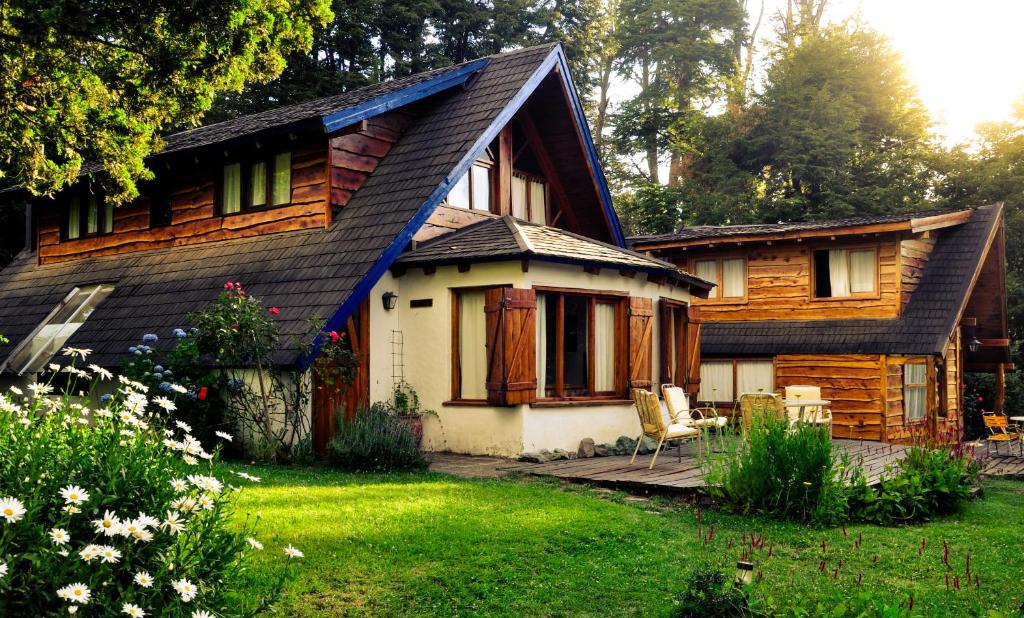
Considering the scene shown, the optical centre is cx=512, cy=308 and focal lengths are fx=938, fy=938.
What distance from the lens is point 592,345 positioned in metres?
13.3

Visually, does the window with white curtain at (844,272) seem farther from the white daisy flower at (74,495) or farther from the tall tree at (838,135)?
the white daisy flower at (74,495)

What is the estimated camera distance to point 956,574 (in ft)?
21.1

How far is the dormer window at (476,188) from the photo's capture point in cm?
1452

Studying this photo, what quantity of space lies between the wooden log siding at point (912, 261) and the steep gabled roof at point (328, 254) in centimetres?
774

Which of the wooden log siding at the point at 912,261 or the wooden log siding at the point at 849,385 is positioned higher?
the wooden log siding at the point at 912,261

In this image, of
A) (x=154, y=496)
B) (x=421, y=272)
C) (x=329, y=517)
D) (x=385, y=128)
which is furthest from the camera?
(x=385, y=128)

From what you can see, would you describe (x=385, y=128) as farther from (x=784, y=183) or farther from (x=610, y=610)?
(x=784, y=183)

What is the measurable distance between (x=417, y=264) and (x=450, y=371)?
152 cm

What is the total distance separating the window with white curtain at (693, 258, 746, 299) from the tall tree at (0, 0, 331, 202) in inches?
487

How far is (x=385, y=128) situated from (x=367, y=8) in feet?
48.8

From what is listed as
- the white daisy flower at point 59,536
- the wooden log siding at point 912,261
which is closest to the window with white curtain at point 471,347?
the white daisy flower at point 59,536

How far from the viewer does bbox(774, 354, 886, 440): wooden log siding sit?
61.1ft

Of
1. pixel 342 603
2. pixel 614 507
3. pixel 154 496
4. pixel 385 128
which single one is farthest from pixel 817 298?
pixel 154 496

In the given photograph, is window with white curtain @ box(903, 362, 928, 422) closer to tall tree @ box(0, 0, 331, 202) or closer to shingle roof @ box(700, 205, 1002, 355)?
shingle roof @ box(700, 205, 1002, 355)
